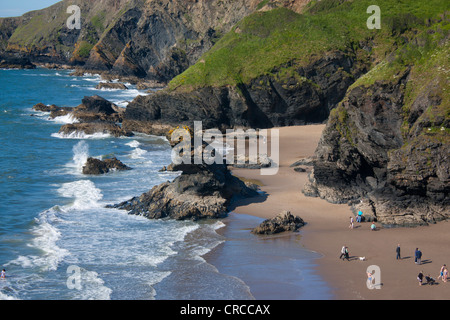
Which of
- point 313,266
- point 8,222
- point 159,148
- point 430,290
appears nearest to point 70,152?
point 159,148

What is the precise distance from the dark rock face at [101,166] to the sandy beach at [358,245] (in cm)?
1248

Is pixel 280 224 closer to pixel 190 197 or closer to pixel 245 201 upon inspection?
pixel 245 201

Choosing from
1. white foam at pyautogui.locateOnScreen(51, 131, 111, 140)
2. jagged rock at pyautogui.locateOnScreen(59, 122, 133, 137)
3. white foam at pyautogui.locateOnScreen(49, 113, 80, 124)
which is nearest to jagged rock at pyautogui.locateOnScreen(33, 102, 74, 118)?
white foam at pyautogui.locateOnScreen(49, 113, 80, 124)

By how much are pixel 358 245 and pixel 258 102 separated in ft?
115

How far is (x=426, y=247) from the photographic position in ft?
80.8

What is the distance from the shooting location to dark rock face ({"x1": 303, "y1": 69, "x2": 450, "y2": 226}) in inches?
1070

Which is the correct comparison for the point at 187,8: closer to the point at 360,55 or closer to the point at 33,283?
the point at 360,55

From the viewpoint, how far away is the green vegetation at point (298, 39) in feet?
200

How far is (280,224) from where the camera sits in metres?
28.1

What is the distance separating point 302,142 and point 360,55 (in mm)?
18052
